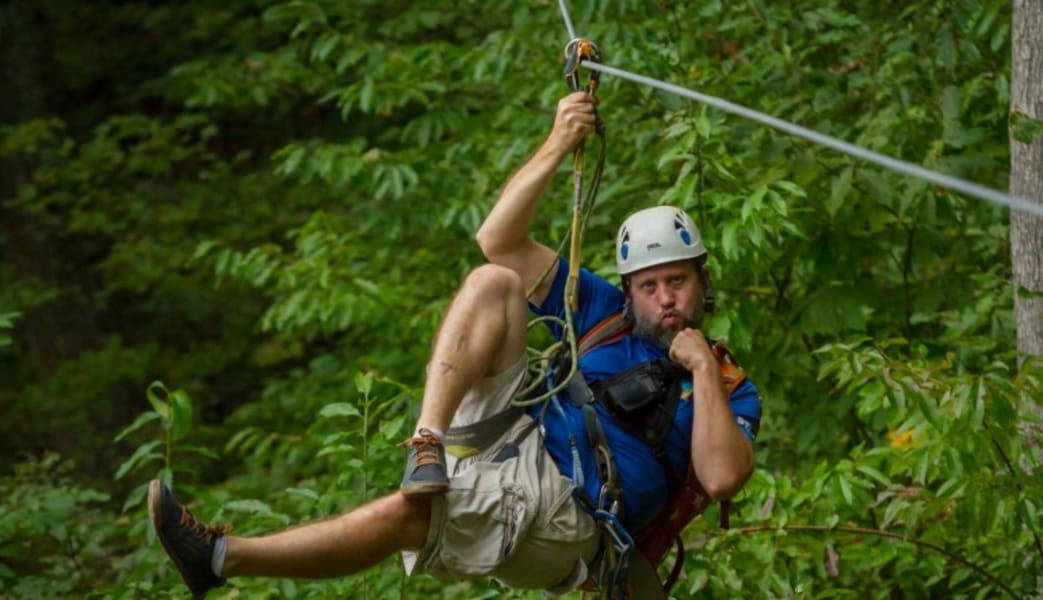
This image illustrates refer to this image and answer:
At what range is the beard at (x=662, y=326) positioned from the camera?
4.14m

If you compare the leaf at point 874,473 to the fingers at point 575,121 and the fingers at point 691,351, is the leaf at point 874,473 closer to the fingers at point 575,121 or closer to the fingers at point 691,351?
the fingers at point 691,351

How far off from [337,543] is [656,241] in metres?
1.23

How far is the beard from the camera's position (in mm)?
4141

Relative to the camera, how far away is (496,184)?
21.7 feet

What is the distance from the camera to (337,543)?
369cm

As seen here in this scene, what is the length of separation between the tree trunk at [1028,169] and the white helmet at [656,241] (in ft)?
3.78

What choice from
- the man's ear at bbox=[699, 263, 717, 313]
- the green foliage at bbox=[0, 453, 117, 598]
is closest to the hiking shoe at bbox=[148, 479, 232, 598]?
the man's ear at bbox=[699, 263, 717, 313]

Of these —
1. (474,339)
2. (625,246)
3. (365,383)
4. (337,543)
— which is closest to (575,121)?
(625,246)

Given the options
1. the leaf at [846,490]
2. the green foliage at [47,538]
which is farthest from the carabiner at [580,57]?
the green foliage at [47,538]

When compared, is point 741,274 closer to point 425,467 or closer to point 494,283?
point 494,283

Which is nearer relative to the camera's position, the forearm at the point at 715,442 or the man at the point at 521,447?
the man at the point at 521,447

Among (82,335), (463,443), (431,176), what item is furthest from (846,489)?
(82,335)

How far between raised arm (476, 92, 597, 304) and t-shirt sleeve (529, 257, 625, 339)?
0.33 feet

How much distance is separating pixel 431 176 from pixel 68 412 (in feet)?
14.2
